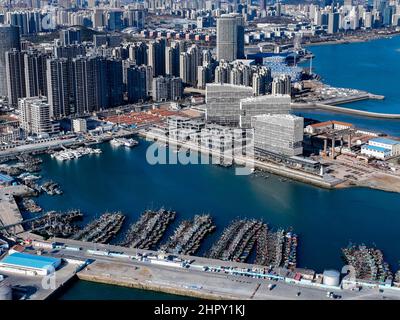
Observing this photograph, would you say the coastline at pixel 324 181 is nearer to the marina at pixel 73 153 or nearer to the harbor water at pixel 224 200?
the harbor water at pixel 224 200

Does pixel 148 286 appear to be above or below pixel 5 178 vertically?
below

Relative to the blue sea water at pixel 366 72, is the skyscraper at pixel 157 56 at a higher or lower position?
higher

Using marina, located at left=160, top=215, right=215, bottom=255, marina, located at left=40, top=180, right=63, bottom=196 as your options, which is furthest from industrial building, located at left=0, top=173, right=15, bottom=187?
marina, located at left=160, top=215, right=215, bottom=255

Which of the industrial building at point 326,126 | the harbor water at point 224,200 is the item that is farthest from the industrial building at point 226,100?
the harbor water at point 224,200

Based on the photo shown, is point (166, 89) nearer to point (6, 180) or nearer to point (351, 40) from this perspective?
point (6, 180)

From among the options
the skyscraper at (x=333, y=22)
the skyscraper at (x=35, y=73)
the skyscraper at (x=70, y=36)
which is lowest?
the skyscraper at (x=35, y=73)

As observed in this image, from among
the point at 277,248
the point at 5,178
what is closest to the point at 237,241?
the point at 277,248
